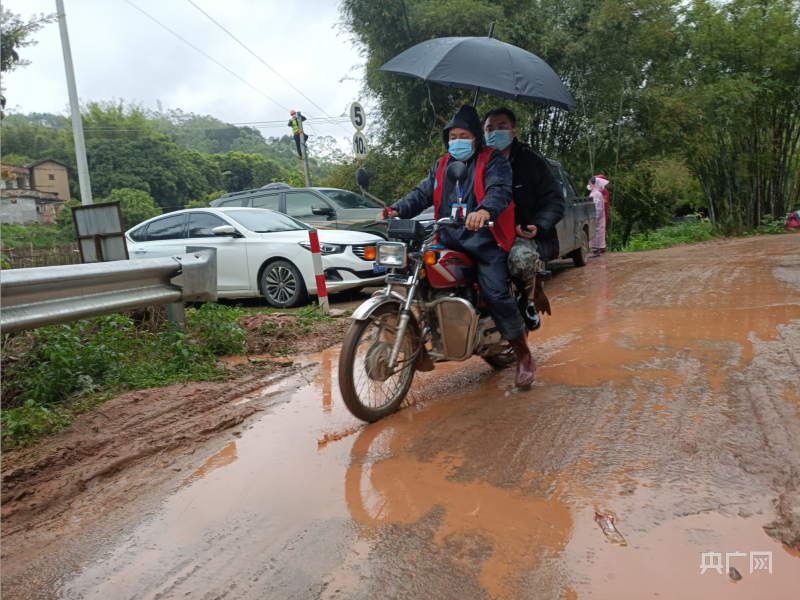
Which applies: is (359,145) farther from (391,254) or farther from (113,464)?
(113,464)

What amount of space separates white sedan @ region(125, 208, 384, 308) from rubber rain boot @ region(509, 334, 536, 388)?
4202mm

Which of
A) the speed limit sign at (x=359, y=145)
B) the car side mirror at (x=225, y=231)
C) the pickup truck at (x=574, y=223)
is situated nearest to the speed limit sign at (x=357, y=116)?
the speed limit sign at (x=359, y=145)

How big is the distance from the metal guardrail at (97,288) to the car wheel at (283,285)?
319cm

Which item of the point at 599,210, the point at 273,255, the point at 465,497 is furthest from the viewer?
the point at 599,210

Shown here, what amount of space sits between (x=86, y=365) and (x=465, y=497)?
9.74 ft

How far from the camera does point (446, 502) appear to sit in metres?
2.88

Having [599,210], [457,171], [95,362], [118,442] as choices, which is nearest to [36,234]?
[599,210]

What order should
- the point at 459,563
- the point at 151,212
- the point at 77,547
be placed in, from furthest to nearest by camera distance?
the point at 151,212 → the point at 77,547 → the point at 459,563

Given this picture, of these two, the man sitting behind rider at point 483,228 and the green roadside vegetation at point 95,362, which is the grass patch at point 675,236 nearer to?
the man sitting behind rider at point 483,228

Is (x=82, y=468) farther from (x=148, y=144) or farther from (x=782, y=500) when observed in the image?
(x=148, y=144)

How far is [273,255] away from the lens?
8.62 m

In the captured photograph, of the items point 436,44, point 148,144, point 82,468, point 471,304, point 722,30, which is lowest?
point 82,468

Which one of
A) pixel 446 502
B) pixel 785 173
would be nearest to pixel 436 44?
pixel 446 502

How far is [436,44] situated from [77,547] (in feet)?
13.7
